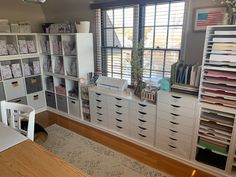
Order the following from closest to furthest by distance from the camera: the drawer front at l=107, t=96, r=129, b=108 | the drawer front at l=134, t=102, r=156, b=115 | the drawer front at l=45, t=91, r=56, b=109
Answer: the drawer front at l=134, t=102, r=156, b=115
the drawer front at l=107, t=96, r=129, b=108
the drawer front at l=45, t=91, r=56, b=109

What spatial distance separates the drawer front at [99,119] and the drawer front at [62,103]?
72cm

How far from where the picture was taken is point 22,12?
11.5 feet

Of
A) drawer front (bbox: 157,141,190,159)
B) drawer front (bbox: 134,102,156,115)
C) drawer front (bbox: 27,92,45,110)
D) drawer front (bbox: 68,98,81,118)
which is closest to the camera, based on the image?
drawer front (bbox: 157,141,190,159)

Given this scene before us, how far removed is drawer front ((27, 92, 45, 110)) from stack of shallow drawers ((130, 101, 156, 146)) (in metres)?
2.17

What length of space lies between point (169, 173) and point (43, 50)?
310 cm

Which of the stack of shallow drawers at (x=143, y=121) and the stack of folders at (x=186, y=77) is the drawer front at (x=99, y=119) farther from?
the stack of folders at (x=186, y=77)

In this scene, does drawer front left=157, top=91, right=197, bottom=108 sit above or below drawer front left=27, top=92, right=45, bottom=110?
above

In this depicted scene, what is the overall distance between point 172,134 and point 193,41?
4.02 feet

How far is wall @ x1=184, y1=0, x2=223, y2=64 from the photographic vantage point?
7.37 ft

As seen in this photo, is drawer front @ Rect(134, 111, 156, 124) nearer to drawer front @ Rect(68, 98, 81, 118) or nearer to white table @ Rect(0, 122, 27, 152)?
drawer front @ Rect(68, 98, 81, 118)

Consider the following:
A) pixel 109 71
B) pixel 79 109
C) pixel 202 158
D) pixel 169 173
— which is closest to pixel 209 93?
pixel 202 158

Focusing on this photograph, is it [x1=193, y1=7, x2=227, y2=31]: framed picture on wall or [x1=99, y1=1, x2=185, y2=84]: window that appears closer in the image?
[x1=193, y1=7, x2=227, y2=31]: framed picture on wall

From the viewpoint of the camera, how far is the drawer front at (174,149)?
2305 millimetres

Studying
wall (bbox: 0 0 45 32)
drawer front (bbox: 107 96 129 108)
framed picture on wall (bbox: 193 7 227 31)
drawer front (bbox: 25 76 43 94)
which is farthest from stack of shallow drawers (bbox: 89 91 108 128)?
wall (bbox: 0 0 45 32)
